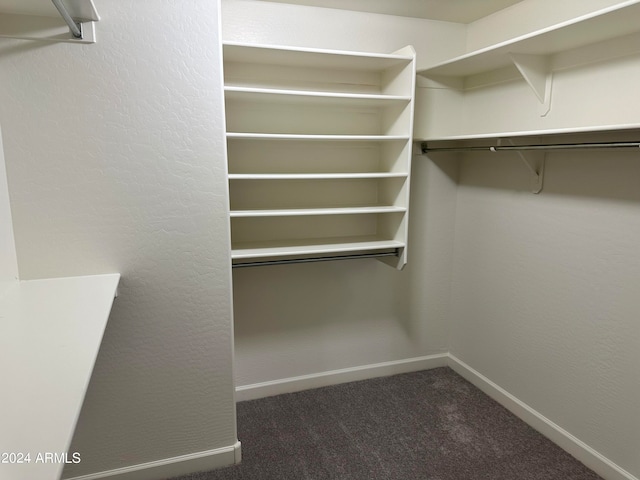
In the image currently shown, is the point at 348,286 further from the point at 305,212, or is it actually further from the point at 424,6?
the point at 424,6

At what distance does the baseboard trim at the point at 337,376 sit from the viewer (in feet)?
8.55

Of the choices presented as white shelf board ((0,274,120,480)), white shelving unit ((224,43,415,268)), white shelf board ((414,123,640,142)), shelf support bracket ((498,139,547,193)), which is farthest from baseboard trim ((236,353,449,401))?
white shelf board ((414,123,640,142))

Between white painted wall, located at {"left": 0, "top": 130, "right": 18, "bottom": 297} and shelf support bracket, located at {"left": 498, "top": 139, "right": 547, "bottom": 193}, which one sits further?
shelf support bracket, located at {"left": 498, "top": 139, "right": 547, "bottom": 193}

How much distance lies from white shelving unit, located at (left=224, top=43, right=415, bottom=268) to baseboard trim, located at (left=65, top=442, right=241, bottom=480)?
3.17ft

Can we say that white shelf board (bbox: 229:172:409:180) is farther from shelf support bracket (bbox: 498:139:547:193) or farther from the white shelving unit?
shelf support bracket (bbox: 498:139:547:193)

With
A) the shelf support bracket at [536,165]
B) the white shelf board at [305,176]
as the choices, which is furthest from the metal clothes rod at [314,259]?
the shelf support bracket at [536,165]

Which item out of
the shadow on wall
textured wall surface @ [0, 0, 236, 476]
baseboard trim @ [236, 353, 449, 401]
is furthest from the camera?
baseboard trim @ [236, 353, 449, 401]

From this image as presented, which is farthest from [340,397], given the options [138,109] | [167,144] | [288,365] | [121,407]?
[138,109]

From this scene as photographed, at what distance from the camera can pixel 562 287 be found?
2123 mm

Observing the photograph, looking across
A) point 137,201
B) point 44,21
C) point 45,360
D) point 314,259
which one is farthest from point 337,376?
point 44,21

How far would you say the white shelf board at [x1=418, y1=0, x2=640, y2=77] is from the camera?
145 centimetres

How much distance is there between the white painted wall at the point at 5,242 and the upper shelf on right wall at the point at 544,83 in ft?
6.72

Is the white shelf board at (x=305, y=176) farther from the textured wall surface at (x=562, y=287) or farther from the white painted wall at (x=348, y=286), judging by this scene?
the textured wall surface at (x=562, y=287)

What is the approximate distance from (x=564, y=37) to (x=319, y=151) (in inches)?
51.2
